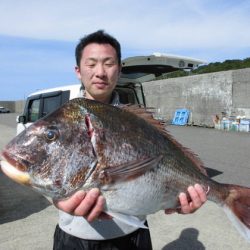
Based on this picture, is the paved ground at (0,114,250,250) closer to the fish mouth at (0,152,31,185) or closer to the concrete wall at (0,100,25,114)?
the fish mouth at (0,152,31,185)

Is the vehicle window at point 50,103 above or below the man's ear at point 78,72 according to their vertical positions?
below

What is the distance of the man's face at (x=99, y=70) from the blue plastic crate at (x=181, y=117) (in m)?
22.0

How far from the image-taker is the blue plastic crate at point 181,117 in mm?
24375

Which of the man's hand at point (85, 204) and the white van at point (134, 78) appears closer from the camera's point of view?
the man's hand at point (85, 204)

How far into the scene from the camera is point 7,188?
317 inches

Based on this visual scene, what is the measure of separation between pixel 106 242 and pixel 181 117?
22.5 metres

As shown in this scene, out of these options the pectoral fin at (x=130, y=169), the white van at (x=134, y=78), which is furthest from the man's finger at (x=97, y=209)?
the white van at (x=134, y=78)

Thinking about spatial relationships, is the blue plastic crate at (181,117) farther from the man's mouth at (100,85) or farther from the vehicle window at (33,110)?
the man's mouth at (100,85)

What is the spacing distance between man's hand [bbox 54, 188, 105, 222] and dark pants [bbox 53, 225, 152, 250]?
629 millimetres

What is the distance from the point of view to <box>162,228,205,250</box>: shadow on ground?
5047mm

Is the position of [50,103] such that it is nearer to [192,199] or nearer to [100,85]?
[100,85]

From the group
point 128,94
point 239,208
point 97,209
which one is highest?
point 128,94

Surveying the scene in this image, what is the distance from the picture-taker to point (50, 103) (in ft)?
28.5

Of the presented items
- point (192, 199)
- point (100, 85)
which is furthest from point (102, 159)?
point (100, 85)
